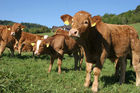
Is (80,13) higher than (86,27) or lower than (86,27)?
higher

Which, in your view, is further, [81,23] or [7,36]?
[7,36]

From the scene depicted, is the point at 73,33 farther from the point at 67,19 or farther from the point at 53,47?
the point at 53,47

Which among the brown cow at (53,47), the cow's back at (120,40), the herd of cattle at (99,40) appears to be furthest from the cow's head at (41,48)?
the cow's back at (120,40)

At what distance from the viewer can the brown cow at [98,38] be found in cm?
434

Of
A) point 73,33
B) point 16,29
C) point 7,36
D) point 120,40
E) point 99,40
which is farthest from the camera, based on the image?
point 16,29

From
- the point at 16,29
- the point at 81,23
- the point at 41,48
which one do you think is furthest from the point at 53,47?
the point at 16,29

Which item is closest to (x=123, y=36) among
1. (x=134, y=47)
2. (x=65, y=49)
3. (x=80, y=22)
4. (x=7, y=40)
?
(x=134, y=47)

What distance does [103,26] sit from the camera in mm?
5219

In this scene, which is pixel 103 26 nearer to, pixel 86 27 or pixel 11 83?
pixel 86 27

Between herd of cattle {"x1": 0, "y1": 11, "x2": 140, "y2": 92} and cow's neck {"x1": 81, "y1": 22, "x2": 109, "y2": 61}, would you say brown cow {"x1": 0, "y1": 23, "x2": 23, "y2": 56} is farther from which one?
cow's neck {"x1": 81, "y1": 22, "x2": 109, "y2": 61}

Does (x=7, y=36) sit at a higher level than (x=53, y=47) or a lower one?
higher

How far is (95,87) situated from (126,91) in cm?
108

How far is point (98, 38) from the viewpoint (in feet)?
16.0

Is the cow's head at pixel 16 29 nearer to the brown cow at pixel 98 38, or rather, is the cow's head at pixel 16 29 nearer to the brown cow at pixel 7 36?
the brown cow at pixel 7 36
